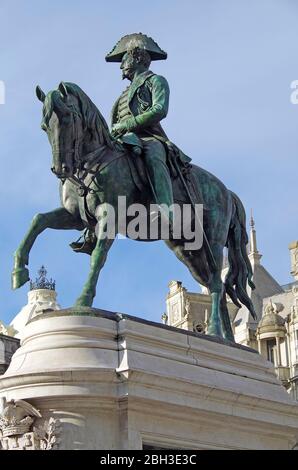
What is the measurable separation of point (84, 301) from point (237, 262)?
3.64m

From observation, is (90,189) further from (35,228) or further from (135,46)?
(135,46)

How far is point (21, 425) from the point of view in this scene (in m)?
13.8

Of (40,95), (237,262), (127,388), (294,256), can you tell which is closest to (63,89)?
(40,95)

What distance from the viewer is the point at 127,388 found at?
13977 mm

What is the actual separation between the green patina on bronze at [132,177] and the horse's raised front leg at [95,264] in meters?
0.01

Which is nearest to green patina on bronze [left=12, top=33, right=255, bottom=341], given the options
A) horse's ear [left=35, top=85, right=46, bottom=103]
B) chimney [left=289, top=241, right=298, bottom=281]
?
horse's ear [left=35, top=85, right=46, bottom=103]

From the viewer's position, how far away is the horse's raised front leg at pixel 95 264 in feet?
49.1

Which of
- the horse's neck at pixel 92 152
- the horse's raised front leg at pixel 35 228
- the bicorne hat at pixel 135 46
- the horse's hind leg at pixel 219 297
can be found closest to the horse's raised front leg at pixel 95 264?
the horse's raised front leg at pixel 35 228

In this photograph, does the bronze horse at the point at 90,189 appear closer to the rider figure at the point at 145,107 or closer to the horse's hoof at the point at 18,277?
the horse's hoof at the point at 18,277

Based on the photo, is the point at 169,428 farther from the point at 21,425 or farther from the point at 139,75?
the point at 139,75

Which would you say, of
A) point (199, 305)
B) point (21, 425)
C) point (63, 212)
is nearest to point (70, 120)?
point (63, 212)

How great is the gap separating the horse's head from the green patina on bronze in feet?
0.04

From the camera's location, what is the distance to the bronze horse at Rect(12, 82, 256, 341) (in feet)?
49.6
